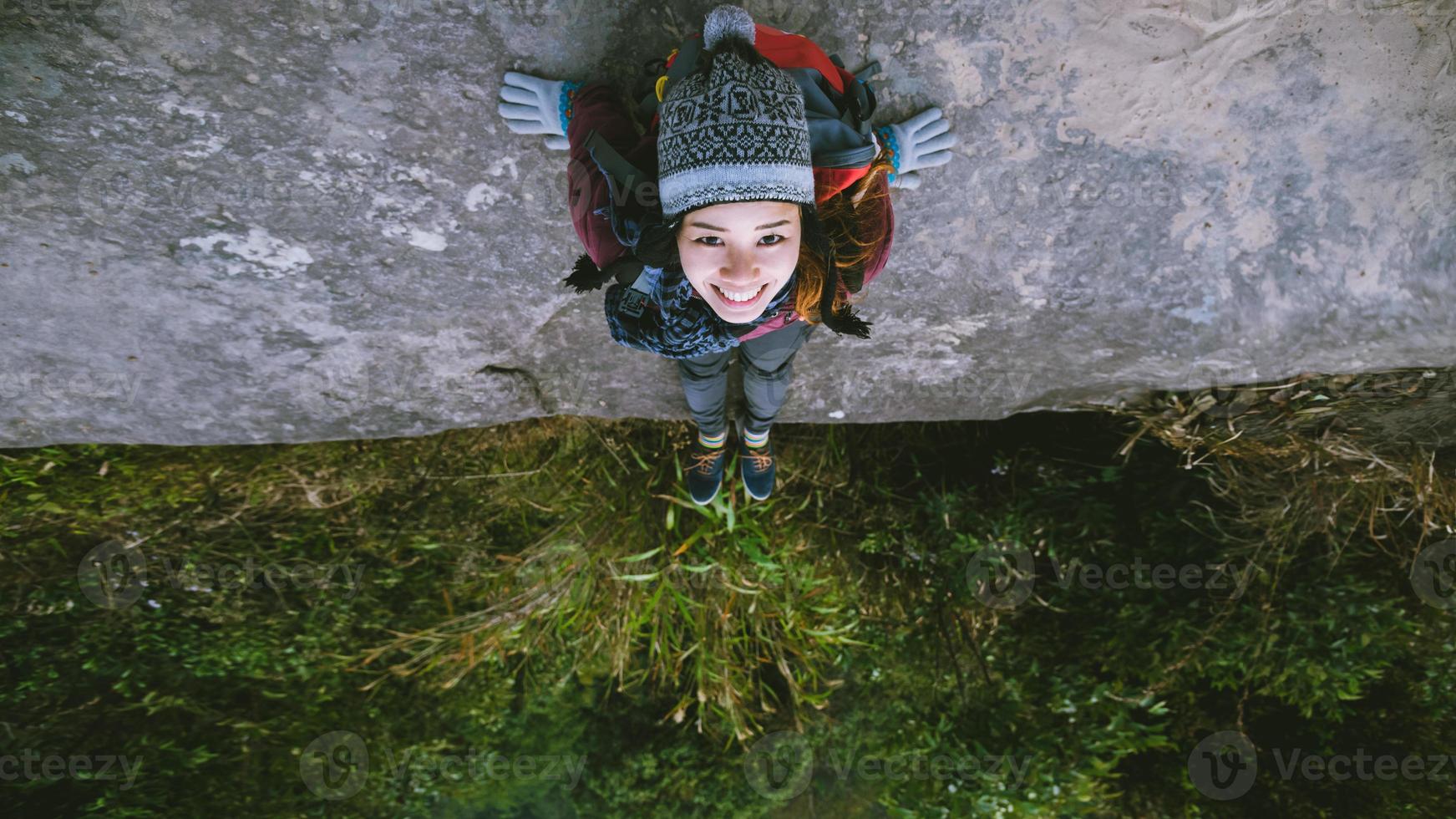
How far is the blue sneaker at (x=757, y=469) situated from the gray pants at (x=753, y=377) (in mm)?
122

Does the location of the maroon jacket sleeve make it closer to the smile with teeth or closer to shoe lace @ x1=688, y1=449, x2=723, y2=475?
the smile with teeth

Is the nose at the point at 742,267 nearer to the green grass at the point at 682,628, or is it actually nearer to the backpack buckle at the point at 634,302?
the backpack buckle at the point at 634,302

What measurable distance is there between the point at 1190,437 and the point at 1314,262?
650 millimetres

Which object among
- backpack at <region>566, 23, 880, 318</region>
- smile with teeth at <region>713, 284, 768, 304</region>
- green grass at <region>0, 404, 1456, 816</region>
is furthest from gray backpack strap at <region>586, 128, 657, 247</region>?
green grass at <region>0, 404, 1456, 816</region>

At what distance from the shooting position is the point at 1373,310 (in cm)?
219

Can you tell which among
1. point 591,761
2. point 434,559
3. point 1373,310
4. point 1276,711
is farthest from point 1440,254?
point 434,559

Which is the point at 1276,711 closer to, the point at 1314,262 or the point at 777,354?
the point at 1314,262

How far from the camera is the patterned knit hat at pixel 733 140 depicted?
51.8 inches

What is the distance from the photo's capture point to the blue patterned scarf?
1660mm

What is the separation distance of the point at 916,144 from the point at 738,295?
1.01m

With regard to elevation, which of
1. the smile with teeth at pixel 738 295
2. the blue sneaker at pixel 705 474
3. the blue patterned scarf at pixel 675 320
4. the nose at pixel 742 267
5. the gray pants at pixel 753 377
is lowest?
the blue sneaker at pixel 705 474

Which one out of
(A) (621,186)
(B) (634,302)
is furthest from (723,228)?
(B) (634,302)

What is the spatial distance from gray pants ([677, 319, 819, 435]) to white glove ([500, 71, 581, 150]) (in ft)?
2.47

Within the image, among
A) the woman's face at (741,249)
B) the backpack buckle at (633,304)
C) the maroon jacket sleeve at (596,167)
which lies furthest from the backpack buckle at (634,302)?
the woman's face at (741,249)
